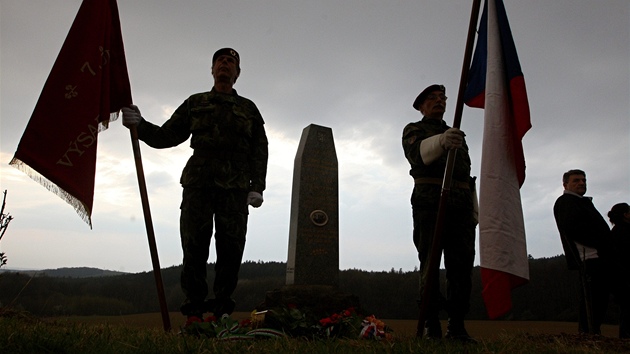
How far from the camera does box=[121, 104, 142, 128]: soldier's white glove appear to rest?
11.6 feet

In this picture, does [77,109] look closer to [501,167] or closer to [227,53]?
[227,53]

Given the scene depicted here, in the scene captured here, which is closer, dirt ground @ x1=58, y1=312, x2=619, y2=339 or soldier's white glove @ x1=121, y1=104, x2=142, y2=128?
soldier's white glove @ x1=121, y1=104, x2=142, y2=128

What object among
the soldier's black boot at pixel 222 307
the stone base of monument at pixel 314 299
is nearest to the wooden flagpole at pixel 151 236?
the soldier's black boot at pixel 222 307

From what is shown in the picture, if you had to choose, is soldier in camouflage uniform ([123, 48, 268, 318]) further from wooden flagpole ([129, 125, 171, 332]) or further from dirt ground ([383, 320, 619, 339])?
dirt ground ([383, 320, 619, 339])

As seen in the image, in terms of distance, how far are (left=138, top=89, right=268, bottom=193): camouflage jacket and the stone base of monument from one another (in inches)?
79.9

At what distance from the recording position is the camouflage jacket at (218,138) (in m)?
3.79

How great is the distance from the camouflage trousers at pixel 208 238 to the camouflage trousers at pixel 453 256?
147cm

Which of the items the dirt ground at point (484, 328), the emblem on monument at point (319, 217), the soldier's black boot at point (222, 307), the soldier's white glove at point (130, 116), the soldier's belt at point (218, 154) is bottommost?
the dirt ground at point (484, 328)

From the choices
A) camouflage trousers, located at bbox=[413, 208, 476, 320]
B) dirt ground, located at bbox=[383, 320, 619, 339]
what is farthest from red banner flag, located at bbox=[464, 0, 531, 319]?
dirt ground, located at bbox=[383, 320, 619, 339]

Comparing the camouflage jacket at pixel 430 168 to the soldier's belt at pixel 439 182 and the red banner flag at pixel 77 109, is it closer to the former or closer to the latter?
the soldier's belt at pixel 439 182

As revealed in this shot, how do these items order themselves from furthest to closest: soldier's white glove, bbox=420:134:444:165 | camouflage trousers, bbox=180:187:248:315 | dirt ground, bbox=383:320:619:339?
dirt ground, bbox=383:320:619:339 < camouflage trousers, bbox=180:187:248:315 < soldier's white glove, bbox=420:134:444:165

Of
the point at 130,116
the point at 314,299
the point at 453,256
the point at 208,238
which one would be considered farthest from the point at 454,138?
the point at 314,299

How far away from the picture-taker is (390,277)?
30.5 feet

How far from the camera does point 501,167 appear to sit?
10.3 feet
